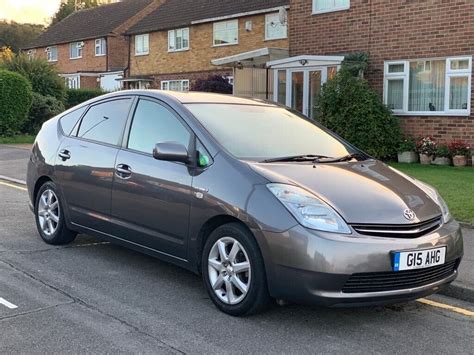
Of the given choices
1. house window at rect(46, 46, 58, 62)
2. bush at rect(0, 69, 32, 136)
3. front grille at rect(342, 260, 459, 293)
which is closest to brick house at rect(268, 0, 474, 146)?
bush at rect(0, 69, 32, 136)

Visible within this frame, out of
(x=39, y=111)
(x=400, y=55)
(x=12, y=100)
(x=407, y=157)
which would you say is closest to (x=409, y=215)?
(x=407, y=157)

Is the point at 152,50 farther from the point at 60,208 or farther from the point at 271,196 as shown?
the point at 271,196

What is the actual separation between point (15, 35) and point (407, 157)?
64975 millimetres

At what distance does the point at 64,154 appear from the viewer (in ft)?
20.4

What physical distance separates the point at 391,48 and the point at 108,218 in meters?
12.3

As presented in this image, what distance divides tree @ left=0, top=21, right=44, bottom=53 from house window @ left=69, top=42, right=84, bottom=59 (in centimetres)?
3191

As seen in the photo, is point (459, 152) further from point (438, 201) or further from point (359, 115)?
point (438, 201)

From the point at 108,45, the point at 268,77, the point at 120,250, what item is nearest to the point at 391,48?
the point at 268,77

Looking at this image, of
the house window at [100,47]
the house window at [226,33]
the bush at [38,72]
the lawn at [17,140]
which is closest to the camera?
the lawn at [17,140]

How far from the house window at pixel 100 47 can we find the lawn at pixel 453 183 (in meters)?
27.7

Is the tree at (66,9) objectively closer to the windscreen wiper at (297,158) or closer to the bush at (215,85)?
the bush at (215,85)

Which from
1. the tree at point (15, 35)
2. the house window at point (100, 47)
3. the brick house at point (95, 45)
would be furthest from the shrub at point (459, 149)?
the tree at point (15, 35)

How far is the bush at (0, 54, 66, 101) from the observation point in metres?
24.4

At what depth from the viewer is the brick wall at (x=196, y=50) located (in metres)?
25.2
